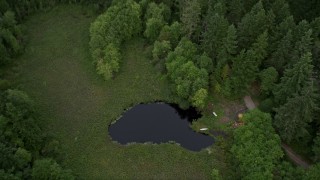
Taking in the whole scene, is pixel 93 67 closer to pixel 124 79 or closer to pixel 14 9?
pixel 124 79

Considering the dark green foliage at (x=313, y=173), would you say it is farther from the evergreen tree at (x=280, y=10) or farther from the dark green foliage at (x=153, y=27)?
the dark green foliage at (x=153, y=27)

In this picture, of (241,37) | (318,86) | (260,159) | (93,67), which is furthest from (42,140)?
(318,86)

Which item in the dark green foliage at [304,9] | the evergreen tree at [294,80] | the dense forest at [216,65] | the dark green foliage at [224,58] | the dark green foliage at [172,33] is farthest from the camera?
the dark green foliage at [172,33]

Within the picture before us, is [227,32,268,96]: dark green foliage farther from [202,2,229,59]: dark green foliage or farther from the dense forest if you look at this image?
[202,2,229,59]: dark green foliage

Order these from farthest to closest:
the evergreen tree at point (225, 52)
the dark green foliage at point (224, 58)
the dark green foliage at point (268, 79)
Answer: the dark green foliage at point (224, 58) → the evergreen tree at point (225, 52) → the dark green foliage at point (268, 79)

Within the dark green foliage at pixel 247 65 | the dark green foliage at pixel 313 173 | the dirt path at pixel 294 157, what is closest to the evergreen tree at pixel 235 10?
the dark green foliage at pixel 247 65
